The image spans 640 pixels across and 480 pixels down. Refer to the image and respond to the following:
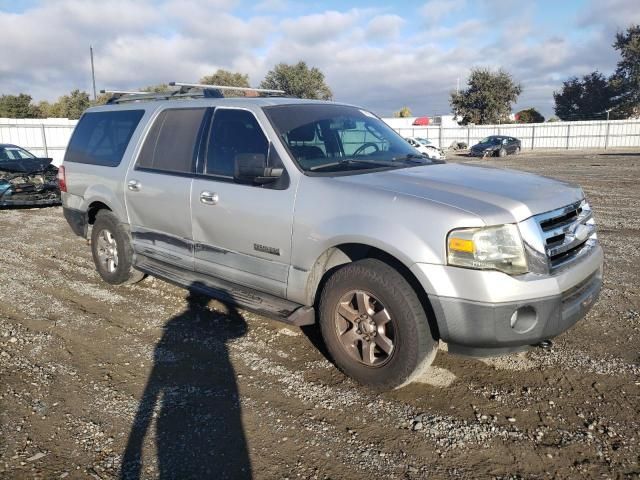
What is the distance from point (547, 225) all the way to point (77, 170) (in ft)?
17.1

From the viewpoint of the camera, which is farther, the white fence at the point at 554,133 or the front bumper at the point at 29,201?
the white fence at the point at 554,133

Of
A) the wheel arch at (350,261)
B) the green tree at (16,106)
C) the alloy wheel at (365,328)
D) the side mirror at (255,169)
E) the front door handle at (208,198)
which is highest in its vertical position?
the green tree at (16,106)

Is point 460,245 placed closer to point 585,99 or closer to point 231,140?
point 231,140

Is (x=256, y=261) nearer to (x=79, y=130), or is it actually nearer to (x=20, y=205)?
(x=79, y=130)

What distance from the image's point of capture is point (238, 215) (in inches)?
158

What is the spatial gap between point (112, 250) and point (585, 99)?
69.2 metres

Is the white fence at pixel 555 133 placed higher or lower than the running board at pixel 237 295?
higher

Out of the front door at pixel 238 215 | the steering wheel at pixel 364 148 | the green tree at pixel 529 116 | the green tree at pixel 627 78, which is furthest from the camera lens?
the green tree at pixel 529 116

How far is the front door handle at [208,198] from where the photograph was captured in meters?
4.18

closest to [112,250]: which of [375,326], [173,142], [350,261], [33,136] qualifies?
[173,142]

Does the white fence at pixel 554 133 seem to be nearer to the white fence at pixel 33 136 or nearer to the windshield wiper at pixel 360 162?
the white fence at pixel 33 136

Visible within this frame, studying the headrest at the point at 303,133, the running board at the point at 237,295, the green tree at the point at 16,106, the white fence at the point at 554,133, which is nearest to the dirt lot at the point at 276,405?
the running board at the point at 237,295

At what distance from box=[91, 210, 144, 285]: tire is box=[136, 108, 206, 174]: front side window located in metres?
0.84

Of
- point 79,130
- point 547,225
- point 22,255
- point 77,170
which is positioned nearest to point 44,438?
point 547,225
